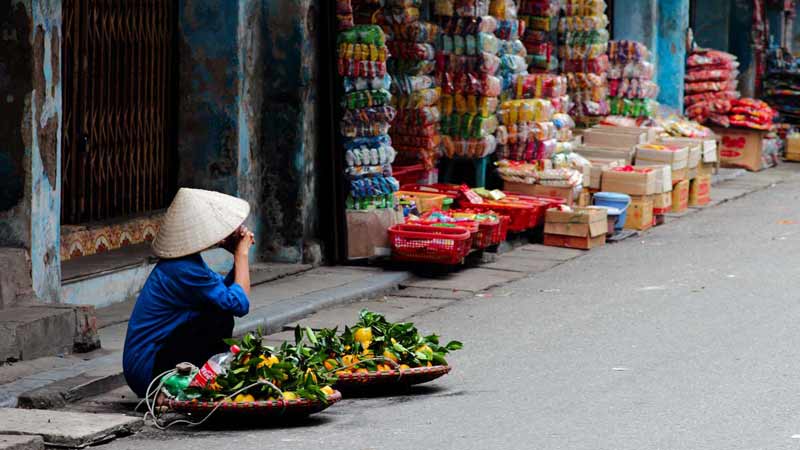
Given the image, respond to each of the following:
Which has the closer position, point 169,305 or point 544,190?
point 169,305

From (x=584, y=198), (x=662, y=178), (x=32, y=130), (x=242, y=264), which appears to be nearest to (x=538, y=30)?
(x=662, y=178)

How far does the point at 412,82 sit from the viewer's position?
15969 mm

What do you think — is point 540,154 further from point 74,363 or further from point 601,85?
point 74,363

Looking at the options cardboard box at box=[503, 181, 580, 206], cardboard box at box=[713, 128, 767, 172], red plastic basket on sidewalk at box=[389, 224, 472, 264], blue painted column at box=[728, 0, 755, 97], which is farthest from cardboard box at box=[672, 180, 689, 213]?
blue painted column at box=[728, 0, 755, 97]

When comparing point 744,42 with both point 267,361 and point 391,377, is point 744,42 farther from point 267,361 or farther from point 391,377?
point 267,361

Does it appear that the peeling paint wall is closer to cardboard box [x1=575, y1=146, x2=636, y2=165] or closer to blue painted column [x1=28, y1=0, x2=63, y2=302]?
blue painted column [x1=28, y1=0, x2=63, y2=302]

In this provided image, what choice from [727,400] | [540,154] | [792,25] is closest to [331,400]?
[727,400]

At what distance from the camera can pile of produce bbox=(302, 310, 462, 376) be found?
28.6 ft

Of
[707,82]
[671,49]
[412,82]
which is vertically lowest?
[707,82]

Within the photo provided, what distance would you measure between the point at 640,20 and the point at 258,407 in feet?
53.2

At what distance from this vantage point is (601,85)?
801 inches

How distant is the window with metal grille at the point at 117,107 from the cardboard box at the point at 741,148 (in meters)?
13.3

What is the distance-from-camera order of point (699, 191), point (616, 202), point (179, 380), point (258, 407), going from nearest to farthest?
point (258, 407) < point (179, 380) < point (616, 202) < point (699, 191)

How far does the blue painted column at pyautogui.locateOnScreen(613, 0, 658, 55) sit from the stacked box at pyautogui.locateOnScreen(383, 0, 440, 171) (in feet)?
23.4
